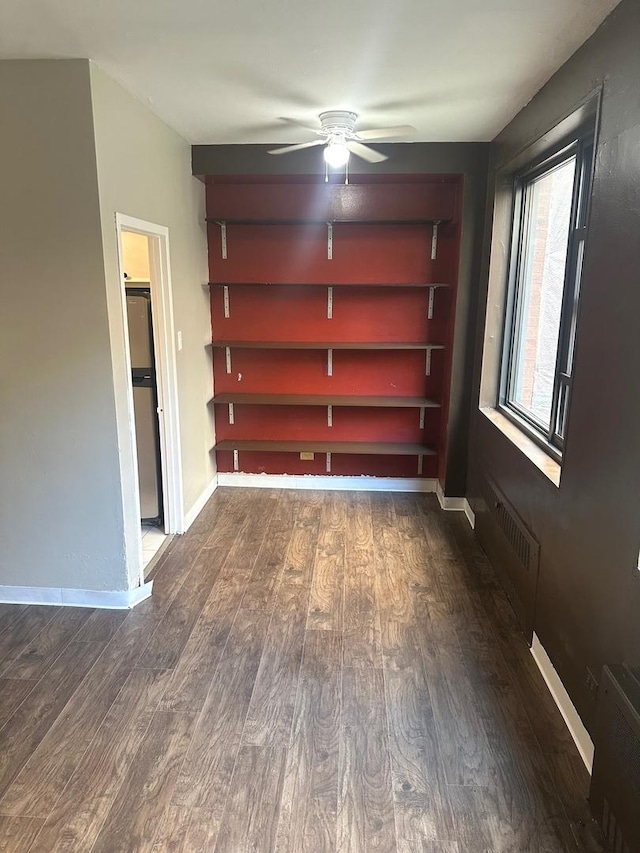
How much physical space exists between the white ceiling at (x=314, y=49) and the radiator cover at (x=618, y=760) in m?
2.17

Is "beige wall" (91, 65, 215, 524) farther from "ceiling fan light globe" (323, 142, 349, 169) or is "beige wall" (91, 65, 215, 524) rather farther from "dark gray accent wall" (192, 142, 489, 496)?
"ceiling fan light globe" (323, 142, 349, 169)

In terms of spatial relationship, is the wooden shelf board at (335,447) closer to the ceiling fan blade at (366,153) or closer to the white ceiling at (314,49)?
the ceiling fan blade at (366,153)

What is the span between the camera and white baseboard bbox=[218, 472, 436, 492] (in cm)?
475

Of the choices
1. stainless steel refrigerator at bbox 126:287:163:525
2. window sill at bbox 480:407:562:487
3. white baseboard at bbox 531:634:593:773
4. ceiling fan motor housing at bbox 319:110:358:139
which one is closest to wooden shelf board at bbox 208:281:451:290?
stainless steel refrigerator at bbox 126:287:163:525

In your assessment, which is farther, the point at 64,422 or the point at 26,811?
the point at 64,422

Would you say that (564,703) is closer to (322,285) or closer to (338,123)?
(338,123)

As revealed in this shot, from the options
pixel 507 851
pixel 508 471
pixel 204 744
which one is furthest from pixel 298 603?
pixel 507 851

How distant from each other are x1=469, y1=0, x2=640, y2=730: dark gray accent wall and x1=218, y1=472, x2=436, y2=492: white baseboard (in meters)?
2.26

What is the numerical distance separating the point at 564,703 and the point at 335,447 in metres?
2.71

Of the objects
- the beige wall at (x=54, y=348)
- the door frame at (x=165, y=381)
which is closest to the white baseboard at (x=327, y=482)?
the door frame at (x=165, y=381)

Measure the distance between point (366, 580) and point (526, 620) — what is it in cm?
93

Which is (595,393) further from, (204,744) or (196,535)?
(196,535)

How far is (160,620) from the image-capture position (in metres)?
2.88

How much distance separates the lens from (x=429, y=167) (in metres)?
3.82
